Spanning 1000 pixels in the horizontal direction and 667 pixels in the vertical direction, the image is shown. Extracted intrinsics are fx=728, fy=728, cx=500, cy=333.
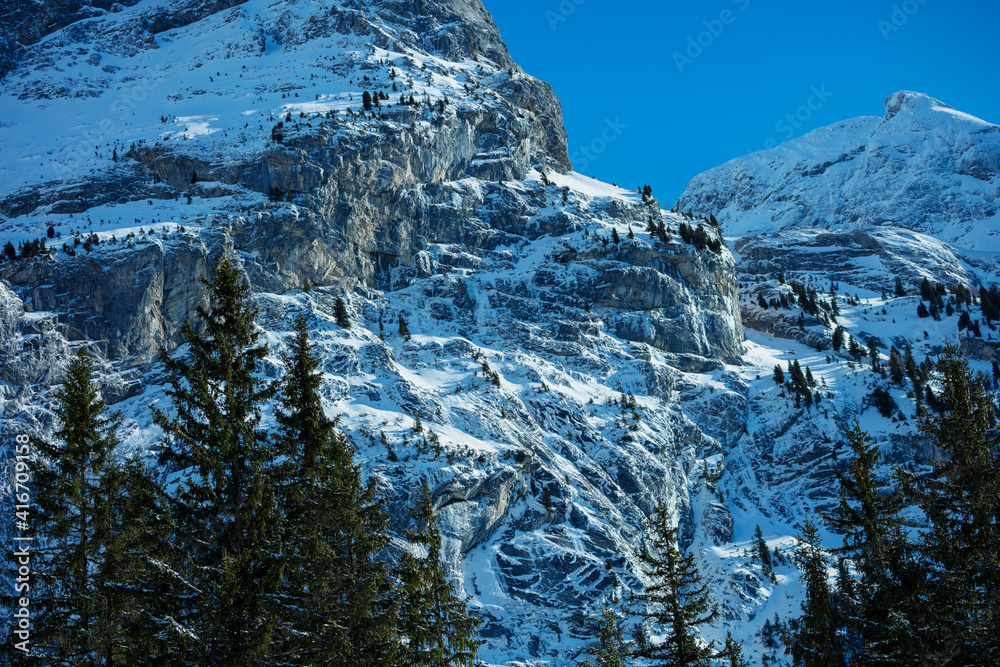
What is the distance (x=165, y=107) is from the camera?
11950 cm

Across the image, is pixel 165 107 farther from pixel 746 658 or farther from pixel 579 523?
pixel 746 658

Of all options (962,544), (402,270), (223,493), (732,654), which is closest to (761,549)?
(732,654)

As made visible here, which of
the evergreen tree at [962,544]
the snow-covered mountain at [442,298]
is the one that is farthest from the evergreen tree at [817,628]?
the snow-covered mountain at [442,298]

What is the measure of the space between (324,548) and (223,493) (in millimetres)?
3260

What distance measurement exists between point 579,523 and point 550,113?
11282 centimetres

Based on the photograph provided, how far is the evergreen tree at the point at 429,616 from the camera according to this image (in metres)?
22.2

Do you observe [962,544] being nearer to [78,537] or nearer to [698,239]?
[78,537]

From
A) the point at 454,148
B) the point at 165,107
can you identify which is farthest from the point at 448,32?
the point at 165,107

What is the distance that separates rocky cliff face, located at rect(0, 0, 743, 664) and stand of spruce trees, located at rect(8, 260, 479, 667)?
44424mm

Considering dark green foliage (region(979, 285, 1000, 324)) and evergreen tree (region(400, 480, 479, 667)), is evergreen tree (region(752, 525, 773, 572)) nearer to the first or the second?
evergreen tree (region(400, 480, 479, 667))

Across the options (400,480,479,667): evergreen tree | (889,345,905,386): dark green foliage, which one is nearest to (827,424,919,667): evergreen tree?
(400,480,479,667): evergreen tree

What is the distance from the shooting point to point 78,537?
20031mm

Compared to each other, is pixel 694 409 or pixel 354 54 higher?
pixel 354 54

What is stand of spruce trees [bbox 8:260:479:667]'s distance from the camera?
15.4 m
